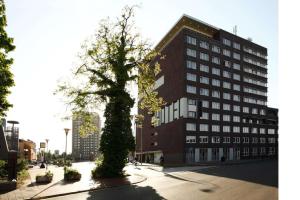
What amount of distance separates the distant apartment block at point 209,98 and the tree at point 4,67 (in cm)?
4815

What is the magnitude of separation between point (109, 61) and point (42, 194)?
489 inches

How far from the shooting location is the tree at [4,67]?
563 inches

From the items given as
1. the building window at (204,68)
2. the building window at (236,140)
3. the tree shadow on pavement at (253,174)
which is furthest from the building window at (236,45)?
the tree shadow on pavement at (253,174)

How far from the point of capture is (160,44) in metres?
84.8

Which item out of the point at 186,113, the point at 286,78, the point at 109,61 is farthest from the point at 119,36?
the point at 186,113

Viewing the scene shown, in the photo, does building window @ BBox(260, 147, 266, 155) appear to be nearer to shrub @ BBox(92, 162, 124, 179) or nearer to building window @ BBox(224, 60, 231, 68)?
building window @ BBox(224, 60, 231, 68)

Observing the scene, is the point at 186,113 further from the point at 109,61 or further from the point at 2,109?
the point at 2,109

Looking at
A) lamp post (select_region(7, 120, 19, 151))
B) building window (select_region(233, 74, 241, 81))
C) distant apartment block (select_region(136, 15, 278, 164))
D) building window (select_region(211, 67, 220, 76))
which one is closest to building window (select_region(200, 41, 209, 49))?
distant apartment block (select_region(136, 15, 278, 164))

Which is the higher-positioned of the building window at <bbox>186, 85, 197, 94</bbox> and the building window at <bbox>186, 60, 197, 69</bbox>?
the building window at <bbox>186, 60, 197, 69</bbox>

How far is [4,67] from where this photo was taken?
1530 centimetres

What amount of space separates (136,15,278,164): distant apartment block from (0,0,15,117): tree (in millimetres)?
48150

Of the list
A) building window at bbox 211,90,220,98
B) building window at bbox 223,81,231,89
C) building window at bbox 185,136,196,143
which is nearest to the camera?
building window at bbox 185,136,196,143

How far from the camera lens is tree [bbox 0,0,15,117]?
46.9 ft

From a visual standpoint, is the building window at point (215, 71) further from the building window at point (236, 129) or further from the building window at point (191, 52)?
the building window at point (236, 129)
